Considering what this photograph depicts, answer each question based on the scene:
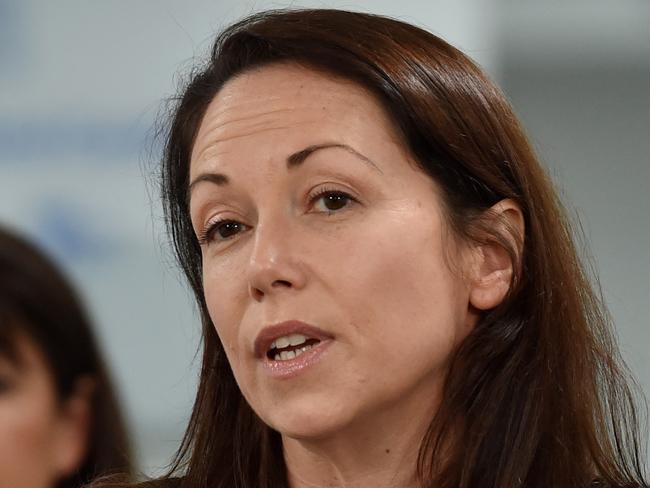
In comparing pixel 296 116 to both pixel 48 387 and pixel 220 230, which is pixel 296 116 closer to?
pixel 220 230

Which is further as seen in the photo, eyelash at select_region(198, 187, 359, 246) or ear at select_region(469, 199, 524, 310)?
ear at select_region(469, 199, 524, 310)

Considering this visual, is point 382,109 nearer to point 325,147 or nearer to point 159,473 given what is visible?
point 325,147

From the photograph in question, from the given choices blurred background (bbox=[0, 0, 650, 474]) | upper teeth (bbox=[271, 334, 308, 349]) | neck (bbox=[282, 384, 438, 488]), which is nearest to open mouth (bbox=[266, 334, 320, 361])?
upper teeth (bbox=[271, 334, 308, 349])

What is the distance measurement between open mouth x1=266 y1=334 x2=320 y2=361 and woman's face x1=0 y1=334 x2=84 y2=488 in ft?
3.37

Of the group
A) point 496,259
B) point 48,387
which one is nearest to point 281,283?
point 496,259

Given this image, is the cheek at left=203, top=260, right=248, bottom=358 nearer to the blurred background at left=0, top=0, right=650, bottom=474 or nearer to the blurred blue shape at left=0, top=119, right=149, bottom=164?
the blurred background at left=0, top=0, right=650, bottom=474

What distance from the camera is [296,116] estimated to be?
2.15 m

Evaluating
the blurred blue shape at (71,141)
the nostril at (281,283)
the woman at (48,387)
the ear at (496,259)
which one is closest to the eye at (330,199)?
the nostril at (281,283)

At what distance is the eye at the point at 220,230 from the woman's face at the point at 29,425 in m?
0.83

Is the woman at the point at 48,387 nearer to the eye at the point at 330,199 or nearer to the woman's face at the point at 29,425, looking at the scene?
the woman's face at the point at 29,425

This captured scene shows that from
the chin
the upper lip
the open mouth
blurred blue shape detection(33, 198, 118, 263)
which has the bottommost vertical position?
the chin

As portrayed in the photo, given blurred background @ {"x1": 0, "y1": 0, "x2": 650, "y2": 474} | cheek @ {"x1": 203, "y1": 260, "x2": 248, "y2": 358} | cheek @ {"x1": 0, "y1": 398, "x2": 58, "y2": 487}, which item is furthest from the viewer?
blurred background @ {"x1": 0, "y1": 0, "x2": 650, "y2": 474}

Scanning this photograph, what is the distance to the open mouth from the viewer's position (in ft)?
6.72

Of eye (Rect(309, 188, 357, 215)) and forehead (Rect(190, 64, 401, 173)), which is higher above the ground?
forehead (Rect(190, 64, 401, 173))
